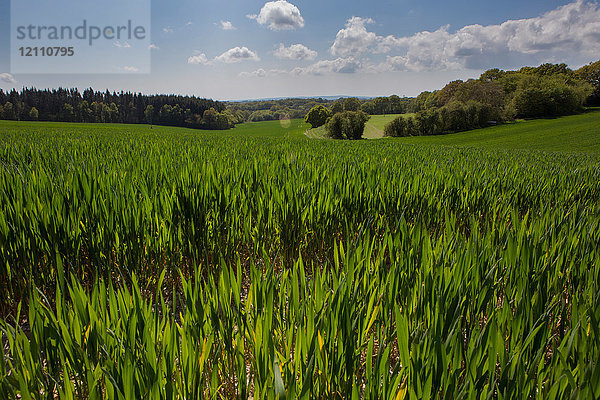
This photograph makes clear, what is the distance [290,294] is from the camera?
116cm

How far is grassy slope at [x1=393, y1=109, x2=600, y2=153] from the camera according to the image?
86.4 feet

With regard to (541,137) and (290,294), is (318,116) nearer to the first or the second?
(541,137)

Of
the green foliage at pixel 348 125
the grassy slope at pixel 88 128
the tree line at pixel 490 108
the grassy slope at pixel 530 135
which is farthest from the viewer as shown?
the green foliage at pixel 348 125

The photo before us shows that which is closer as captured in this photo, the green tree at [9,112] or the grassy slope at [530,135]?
the grassy slope at [530,135]

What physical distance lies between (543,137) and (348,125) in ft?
72.6

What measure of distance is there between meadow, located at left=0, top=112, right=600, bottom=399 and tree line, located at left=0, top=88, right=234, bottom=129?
7999 cm

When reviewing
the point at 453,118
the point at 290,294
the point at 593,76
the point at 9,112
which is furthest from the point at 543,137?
the point at 9,112

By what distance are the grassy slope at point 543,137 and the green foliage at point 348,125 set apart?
1036cm

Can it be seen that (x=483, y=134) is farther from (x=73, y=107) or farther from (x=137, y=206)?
(x=73, y=107)

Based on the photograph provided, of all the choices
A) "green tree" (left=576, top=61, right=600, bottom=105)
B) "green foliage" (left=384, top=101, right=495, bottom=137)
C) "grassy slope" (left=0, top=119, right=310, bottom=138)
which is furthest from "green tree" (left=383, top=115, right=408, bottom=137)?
"green tree" (left=576, top=61, right=600, bottom=105)

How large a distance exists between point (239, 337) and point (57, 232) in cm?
152

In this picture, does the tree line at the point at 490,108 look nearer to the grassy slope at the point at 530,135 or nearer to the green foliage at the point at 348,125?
the green foliage at the point at 348,125

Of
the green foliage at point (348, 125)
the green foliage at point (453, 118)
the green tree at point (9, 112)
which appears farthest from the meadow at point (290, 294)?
the green tree at point (9, 112)

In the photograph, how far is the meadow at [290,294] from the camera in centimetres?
86
